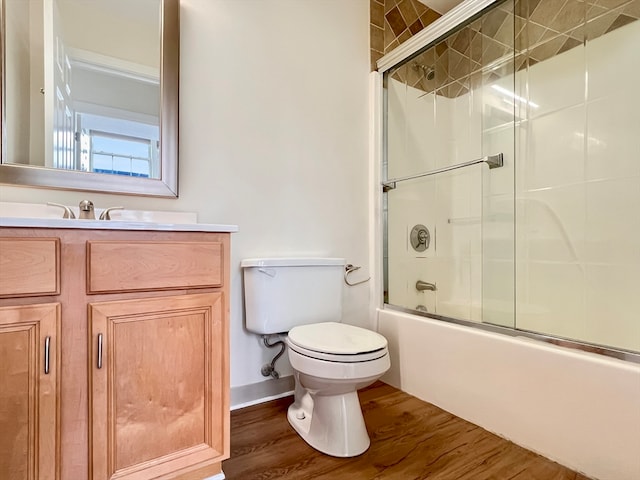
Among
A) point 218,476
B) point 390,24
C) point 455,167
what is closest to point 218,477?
point 218,476

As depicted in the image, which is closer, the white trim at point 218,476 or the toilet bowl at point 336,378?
the white trim at point 218,476

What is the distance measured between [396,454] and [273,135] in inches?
56.7

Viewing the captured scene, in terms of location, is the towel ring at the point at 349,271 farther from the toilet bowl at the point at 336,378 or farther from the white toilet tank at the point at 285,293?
the toilet bowl at the point at 336,378

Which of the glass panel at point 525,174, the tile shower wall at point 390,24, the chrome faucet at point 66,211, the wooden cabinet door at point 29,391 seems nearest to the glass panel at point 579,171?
the glass panel at point 525,174

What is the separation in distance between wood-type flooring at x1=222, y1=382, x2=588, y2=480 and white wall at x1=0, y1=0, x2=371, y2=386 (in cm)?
32

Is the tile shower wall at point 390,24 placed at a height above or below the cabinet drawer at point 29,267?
above

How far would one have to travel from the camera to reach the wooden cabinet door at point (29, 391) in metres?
0.77

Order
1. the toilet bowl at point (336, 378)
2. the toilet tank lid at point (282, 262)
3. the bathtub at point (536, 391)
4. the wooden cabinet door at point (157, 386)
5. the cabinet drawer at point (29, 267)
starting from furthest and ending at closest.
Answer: the toilet tank lid at point (282, 262) → the toilet bowl at point (336, 378) → the bathtub at point (536, 391) → the wooden cabinet door at point (157, 386) → the cabinet drawer at point (29, 267)

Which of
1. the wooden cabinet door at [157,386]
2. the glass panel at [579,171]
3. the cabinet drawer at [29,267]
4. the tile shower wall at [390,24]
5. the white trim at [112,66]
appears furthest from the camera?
the tile shower wall at [390,24]

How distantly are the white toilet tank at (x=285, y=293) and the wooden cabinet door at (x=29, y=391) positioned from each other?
0.76 metres

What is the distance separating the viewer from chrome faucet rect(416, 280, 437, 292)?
195cm

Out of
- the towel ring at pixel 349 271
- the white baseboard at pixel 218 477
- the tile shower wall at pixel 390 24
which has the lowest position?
the white baseboard at pixel 218 477

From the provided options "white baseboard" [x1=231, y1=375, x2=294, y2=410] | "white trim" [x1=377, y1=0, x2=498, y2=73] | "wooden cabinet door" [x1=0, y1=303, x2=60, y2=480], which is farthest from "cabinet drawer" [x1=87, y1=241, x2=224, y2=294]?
"white trim" [x1=377, y1=0, x2=498, y2=73]

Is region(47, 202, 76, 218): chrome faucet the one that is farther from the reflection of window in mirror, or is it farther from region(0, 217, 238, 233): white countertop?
region(0, 217, 238, 233): white countertop
